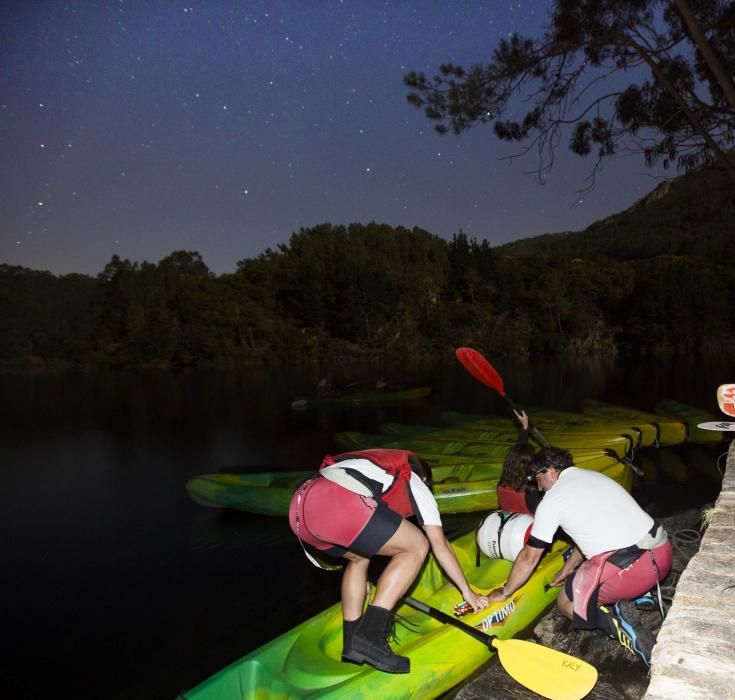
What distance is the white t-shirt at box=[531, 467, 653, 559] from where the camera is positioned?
10.6 feet

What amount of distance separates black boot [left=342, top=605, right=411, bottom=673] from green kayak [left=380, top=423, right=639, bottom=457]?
6.68 m

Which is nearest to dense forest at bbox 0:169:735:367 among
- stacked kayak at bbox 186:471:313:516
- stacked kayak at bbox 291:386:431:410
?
stacked kayak at bbox 291:386:431:410

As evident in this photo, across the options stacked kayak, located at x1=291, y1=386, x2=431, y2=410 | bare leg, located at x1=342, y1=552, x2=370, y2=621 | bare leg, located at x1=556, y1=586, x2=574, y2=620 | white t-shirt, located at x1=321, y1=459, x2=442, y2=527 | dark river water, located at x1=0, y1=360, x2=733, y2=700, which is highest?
white t-shirt, located at x1=321, y1=459, x2=442, y2=527

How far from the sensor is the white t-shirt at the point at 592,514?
3225 mm

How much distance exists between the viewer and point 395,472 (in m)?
3.06

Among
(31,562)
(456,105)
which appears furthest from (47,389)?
(456,105)

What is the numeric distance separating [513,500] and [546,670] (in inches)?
83.0

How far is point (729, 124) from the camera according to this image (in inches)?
410

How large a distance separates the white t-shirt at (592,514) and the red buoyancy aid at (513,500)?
1.60 metres

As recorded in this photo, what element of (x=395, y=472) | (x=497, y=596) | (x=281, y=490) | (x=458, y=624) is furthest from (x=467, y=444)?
(x=395, y=472)

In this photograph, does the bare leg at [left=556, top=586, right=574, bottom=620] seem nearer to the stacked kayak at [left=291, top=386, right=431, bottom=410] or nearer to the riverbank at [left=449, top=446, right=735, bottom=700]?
the riverbank at [left=449, top=446, right=735, bottom=700]

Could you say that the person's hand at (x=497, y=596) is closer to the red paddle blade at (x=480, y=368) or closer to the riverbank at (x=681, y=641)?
the riverbank at (x=681, y=641)

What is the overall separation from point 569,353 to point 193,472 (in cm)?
5059

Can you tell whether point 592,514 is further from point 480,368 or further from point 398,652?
point 480,368
